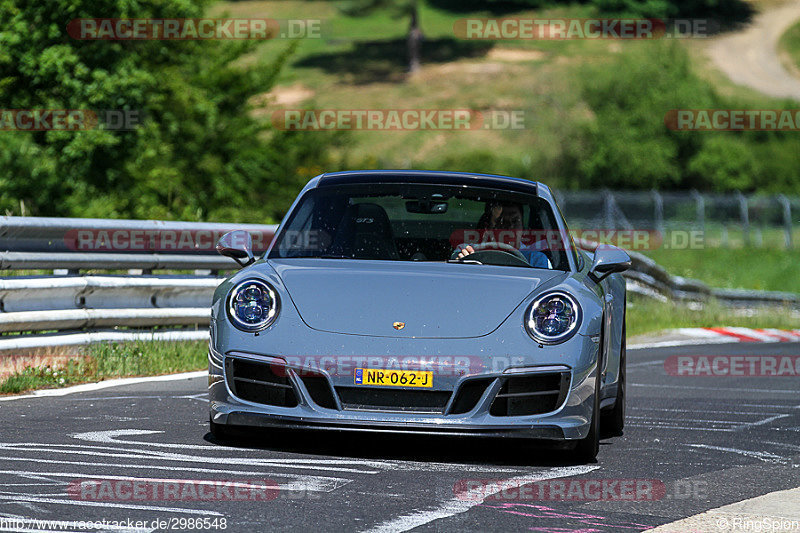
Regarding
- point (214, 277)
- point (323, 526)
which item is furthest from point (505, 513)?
point (214, 277)

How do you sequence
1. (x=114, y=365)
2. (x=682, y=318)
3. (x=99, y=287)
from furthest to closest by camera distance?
(x=682, y=318) < (x=99, y=287) < (x=114, y=365)

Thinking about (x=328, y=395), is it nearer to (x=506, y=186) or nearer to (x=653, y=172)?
(x=506, y=186)

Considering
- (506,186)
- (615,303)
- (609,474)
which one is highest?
(506,186)

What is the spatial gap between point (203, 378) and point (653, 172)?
50.4 meters

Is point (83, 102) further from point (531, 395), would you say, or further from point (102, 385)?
point (531, 395)

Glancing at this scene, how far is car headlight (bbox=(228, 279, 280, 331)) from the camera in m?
6.50

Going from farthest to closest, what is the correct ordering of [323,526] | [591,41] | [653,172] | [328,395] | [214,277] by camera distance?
1. [591,41]
2. [653,172]
3. [214,277]
4. [328,395]
5. [323,526]

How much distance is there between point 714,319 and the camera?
758 inches

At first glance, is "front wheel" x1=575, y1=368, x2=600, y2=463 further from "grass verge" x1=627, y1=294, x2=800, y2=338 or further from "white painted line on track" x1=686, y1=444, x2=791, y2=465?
"grass verge" x1=627, y1=294, x2=800, y2=338

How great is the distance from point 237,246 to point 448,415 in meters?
1.63

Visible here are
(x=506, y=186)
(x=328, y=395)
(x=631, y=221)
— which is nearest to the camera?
(x=328, y=395)

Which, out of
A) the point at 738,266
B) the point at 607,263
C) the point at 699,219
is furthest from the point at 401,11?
the point at 607,263

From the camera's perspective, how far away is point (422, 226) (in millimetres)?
7715

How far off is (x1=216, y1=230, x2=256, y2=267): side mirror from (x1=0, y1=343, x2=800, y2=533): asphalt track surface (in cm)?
93
